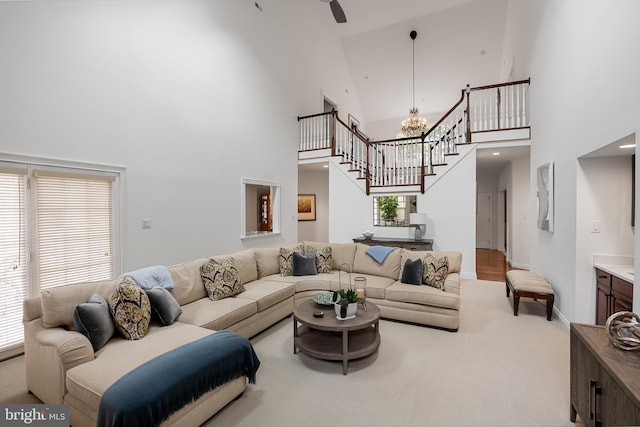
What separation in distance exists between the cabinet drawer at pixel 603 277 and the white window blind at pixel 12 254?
5.81 m

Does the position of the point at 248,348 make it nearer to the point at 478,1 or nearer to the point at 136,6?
the point at 136,6

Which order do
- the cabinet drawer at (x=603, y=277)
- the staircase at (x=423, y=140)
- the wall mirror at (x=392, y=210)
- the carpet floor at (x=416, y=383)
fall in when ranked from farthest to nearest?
1. the wall mirror at (x=392, y=210)
2. the staircase at (x=423, y=140)
3. the cabinet drawer at (x=603, y=277)
4. the carpet floor at (x=416, y=383)

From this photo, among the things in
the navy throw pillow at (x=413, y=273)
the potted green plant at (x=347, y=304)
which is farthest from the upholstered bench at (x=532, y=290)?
the potted green plant at (x=347, y=304)

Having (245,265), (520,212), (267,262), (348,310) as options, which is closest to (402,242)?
(267,262)

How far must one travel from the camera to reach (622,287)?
2594 mm

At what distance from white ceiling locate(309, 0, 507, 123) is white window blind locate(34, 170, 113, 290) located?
7.52 metres

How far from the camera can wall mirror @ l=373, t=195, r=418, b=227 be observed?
6777 mm

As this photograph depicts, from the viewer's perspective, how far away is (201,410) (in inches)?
76.3

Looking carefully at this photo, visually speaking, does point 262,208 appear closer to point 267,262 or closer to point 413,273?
point 267,262

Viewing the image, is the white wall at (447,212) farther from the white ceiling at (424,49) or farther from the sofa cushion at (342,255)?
the sofa cushion at (342,255)

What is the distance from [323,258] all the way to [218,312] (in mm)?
2056

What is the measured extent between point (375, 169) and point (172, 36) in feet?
15.0

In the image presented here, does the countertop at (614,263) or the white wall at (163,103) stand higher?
the white wall at (163,103)

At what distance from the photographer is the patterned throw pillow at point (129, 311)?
2.28 m
